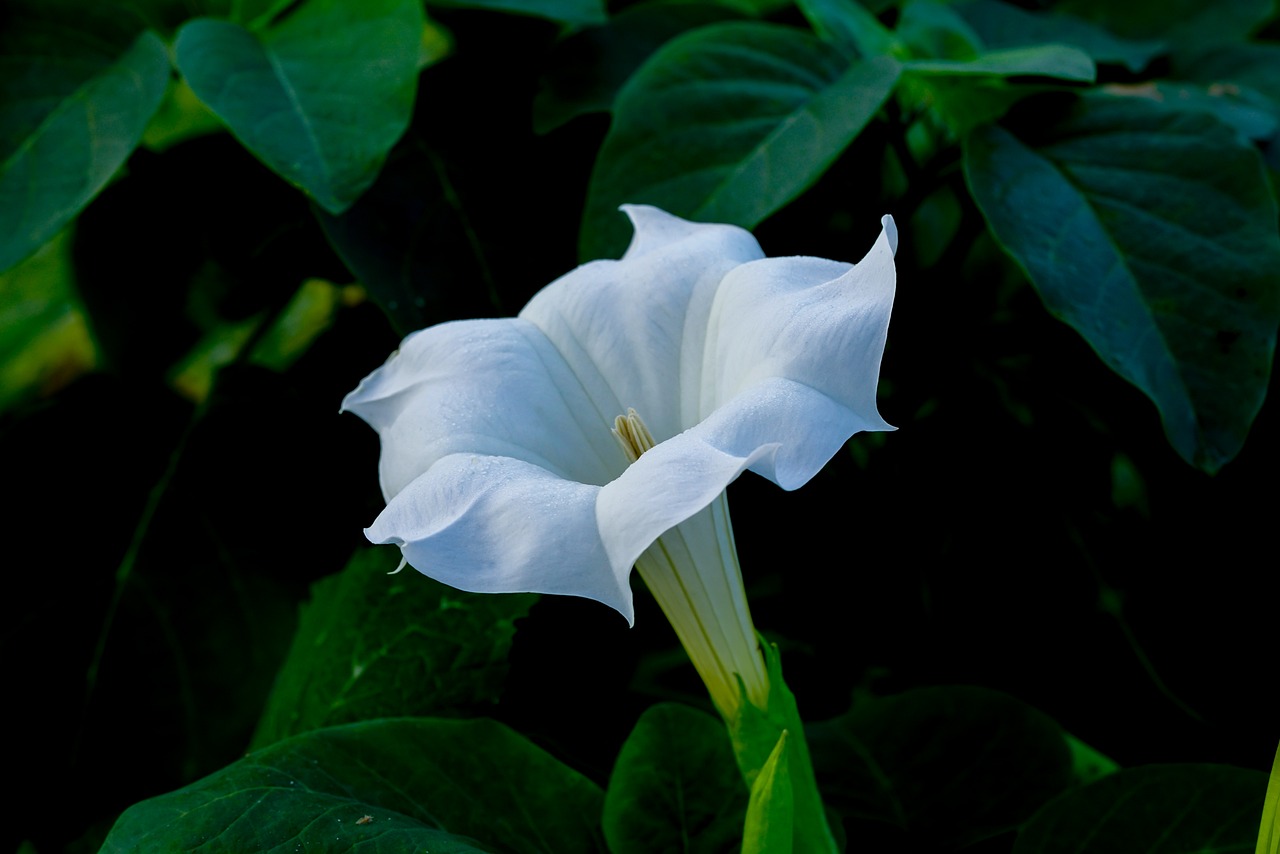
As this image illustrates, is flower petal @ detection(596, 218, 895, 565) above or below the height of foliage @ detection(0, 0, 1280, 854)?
above

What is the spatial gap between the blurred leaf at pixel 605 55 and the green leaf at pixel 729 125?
81 mm

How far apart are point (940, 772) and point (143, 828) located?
0.47m

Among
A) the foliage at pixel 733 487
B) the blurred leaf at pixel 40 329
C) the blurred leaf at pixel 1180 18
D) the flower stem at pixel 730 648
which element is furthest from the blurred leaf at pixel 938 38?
the blurred leaf at pixel 40 329

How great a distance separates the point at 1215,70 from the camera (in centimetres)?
90

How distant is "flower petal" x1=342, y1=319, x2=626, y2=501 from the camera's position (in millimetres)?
511

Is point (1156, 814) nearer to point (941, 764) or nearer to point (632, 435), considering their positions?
point (941, 764)

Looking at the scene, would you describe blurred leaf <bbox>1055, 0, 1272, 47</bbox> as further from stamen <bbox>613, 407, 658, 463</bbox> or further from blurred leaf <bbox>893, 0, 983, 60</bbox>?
stamen <bbox>613, 407, 658, 463</bbox>

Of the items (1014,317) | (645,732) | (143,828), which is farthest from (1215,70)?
(143,828)

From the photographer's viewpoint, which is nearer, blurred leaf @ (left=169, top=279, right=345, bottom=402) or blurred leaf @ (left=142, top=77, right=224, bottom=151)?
blurred leaf @ (left=142, top=77, right=224, bottom=151)

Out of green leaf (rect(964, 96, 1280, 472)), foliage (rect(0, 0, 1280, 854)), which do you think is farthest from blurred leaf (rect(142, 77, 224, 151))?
green leaf (rect(964, 96, 1280, 472))

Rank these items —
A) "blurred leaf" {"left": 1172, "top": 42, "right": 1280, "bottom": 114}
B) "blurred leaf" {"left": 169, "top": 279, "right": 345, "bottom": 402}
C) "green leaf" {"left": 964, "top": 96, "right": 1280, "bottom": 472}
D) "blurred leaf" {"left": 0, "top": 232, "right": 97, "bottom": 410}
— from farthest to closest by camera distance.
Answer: "blurred leaf" {"left": 0, "top": 232, "right": 97, "bottom": 410}
"blurred leaf" {"left": 169, "top": 279, "right": 345, "bottom": 402}
"blurred leaf" {"left": 1172, "top": 42, "right": 1280, "bottom": 114}
"green leaf" {"left": 964, "top": 96, "right": 1280, "bottom": 472}

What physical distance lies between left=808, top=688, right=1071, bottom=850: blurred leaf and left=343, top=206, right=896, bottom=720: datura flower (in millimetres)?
220

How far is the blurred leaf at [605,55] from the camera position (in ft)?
2.63

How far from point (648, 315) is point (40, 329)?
155cm
